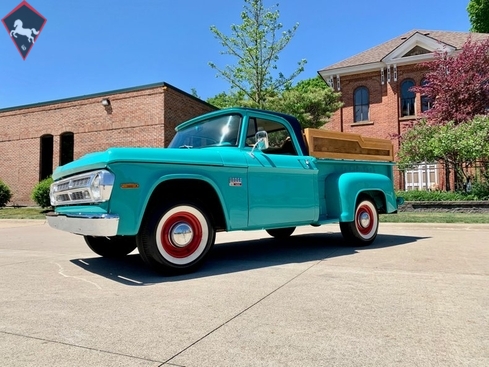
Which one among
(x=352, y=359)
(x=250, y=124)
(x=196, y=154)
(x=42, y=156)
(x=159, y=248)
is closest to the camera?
(x=352, y=359)

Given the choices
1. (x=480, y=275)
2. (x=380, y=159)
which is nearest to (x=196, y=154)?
(x=480, y=275)

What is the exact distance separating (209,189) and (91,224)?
4.41ft

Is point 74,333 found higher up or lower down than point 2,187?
lower down

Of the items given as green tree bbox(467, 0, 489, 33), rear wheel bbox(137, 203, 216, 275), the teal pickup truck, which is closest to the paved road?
rear wheel bbox(137, 203, 216, 275)

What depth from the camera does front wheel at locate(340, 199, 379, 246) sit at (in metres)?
6.18

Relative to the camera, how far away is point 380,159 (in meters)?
6.86

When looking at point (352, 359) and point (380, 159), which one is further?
point (380, 159)

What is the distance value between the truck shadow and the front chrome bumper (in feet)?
1.93

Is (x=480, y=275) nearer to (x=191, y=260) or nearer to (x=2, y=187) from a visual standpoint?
(x=191, y=260)

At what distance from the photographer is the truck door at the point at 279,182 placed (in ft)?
16.0

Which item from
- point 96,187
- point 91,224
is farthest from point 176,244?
point 96,187

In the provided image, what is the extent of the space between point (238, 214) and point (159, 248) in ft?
3.39

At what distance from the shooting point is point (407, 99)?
920 inches
